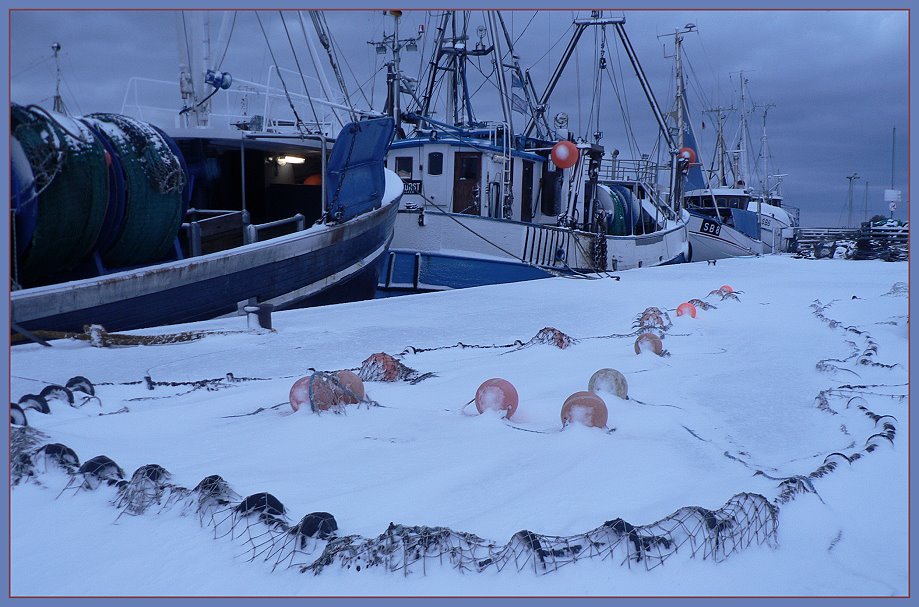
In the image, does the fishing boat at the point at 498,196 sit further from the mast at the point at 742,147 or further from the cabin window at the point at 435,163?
the mast at the point at 742,147

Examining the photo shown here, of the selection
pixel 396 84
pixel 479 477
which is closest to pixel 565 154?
pixel 396 84

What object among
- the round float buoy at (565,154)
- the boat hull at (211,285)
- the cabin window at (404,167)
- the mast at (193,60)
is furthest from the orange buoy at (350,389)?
the round float buoy at (565,154)

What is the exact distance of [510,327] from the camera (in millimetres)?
6742

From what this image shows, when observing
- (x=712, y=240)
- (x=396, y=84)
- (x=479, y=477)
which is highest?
(x=396, y=84)

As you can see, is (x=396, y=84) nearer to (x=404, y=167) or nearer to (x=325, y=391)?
(x=404, y=167)

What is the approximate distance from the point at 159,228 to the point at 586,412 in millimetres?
4493

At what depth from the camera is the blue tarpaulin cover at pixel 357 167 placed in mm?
7926

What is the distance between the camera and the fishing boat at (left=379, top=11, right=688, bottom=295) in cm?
1236

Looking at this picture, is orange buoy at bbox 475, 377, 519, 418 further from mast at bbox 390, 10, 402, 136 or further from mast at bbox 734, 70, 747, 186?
mast at bbox 734, 70, 747, 186

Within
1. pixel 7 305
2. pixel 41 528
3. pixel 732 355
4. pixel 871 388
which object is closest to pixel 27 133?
pixel 7 305

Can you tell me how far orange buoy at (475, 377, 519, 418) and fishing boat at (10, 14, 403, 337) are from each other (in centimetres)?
313

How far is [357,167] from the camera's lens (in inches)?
324

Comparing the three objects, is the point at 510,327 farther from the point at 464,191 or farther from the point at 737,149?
the point at 737,149

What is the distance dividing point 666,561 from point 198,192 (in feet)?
29.1
